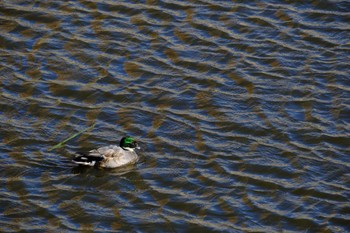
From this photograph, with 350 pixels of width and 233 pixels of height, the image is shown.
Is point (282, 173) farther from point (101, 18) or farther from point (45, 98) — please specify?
point (101, 18)

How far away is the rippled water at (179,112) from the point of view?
11883mm

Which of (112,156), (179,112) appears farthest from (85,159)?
(179,112)

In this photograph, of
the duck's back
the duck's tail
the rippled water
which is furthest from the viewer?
the duck's back

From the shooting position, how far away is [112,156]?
42.4ft

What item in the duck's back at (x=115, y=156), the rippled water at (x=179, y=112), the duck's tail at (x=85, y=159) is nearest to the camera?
the rippled water at (x=179, y=112)

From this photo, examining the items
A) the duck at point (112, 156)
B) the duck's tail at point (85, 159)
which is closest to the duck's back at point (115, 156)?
the duck at point (112, 156)

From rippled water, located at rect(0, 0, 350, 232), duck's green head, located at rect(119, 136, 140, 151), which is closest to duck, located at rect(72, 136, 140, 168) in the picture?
duck's green head, located at rect(119, 136, 140, 151)

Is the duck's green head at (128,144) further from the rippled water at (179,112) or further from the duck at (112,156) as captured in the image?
the rippled water at (179,112)

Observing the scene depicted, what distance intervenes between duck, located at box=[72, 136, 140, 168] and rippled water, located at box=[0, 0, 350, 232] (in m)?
0.17

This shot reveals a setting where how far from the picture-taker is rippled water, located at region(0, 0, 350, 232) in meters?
11.9

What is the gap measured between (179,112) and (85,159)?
6.26 feet

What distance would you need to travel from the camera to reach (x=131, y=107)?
45.8 feet

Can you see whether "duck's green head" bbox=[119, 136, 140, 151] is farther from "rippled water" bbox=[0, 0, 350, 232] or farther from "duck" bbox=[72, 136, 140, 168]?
"rippled water" bbox=[0, 0, 350, 232]

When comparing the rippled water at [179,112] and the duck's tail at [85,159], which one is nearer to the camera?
the rippled water at [179,112]
